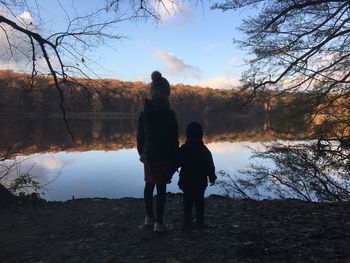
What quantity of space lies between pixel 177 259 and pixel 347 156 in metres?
9.08

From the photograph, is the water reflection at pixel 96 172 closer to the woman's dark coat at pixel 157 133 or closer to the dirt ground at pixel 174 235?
the dirt ground at pixel 174 235

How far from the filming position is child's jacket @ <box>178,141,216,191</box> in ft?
19.0

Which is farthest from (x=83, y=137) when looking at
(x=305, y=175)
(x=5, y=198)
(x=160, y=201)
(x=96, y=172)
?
(x=160, y=201)

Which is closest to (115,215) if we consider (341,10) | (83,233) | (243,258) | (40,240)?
(83,233)

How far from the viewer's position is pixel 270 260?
14.2ft

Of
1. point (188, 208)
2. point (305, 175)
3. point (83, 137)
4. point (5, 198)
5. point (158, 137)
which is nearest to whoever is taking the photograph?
point (158, 137)

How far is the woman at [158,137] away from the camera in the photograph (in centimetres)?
543

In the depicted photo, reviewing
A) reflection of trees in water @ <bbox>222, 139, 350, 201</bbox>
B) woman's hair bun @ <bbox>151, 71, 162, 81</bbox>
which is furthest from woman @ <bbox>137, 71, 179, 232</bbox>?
reflection of trees in water @ <bbox>222, 139, 350, 201</bbox>

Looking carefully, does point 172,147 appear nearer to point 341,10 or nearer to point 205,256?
point 205,256

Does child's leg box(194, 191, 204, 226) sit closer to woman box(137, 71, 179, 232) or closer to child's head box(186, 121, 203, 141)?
woman box(137, 71, 179, 232)

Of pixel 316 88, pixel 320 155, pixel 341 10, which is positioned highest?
pixel 341 10

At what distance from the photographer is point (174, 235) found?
5.32 meters

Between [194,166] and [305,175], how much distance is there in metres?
7.46

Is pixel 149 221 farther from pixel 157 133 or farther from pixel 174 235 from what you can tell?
pixel 157 133
